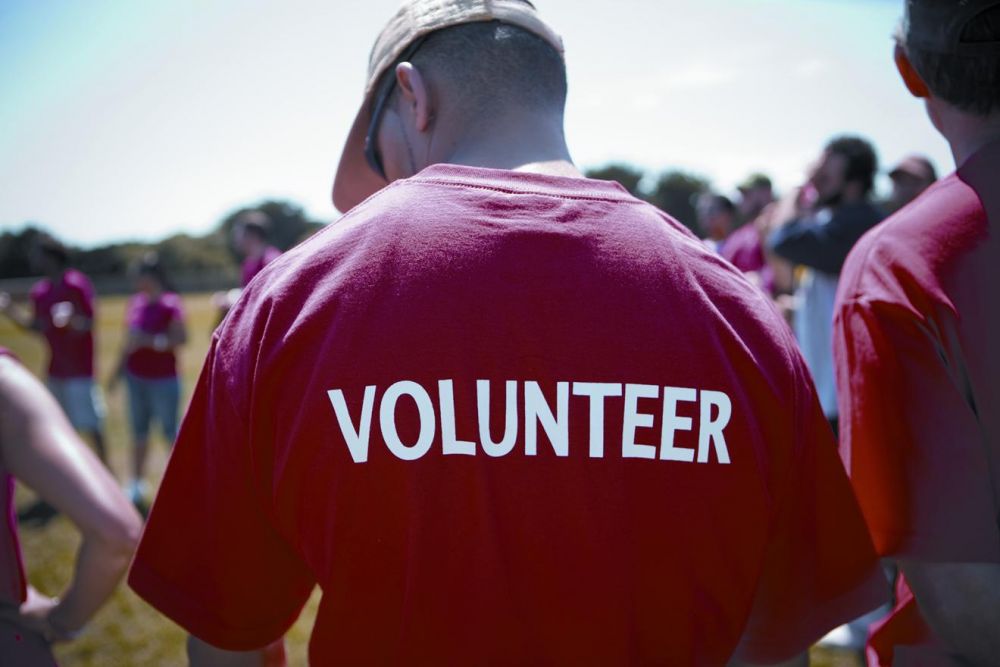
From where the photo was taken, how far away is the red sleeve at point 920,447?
118 centimetres

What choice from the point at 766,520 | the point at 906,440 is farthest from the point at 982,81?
the point at 766,520

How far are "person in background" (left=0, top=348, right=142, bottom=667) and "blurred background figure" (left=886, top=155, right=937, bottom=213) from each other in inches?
186

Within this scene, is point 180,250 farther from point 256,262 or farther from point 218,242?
point 256,262

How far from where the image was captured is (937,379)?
3.91ft

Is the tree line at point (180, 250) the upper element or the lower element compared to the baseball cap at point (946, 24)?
lower

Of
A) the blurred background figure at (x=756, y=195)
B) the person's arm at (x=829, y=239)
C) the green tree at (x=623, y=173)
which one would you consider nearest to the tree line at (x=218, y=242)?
the green tree at (x=623, y=173)

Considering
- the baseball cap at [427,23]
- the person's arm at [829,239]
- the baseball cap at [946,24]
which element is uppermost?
the baseball cap at [427,23]

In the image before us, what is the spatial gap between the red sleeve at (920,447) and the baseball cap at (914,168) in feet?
12.6

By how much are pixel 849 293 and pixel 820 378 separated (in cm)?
319

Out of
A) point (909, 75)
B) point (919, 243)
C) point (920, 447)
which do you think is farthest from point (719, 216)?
point (920, 447)

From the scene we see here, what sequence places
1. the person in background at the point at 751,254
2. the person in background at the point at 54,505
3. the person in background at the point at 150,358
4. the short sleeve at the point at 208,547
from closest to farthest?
1. the short sleeve at the point at 208,547
2. the person in background at the point at 54,505
3. the person in background at the point at 751,254
4. the person in background at the point at 150,358

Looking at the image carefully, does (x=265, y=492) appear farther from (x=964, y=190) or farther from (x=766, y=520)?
(x=964, y=190)

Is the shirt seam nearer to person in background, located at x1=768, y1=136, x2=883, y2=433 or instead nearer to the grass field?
person in background, located at x1=768, y1=136, x2=883, y2=433

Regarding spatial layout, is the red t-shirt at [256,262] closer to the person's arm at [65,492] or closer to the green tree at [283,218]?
the person's arm at [65,492]
